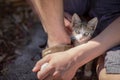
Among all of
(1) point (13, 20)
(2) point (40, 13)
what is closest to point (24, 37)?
(1) point (13, 20)

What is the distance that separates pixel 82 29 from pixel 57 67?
224 millimetres

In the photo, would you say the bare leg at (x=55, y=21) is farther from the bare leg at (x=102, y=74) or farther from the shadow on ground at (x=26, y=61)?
the shadow on ground at (x=26, y=61)

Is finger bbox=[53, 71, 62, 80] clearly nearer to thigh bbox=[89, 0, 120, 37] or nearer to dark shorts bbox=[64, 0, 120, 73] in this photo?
dark shorts bbox=[64, 0, 120, 73]

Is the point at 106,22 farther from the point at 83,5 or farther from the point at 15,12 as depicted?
the point at 15,12

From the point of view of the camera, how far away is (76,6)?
52.9 inches

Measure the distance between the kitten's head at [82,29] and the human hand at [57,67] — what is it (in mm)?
129

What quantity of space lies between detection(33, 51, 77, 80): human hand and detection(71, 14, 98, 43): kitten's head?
13 centimetres

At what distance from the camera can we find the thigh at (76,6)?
132 cm

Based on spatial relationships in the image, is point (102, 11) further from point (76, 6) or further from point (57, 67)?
point (57, 67)

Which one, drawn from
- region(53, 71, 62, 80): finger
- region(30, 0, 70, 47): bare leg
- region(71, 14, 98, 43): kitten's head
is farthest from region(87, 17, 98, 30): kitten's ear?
region(53, 71, 62, 80): finger

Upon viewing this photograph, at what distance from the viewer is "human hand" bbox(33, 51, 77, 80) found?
1.10 meters

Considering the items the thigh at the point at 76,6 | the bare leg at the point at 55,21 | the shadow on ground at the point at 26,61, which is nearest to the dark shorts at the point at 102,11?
the thigh at the point at 76,6

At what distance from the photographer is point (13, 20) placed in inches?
75.4

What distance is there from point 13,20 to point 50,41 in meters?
0.70
